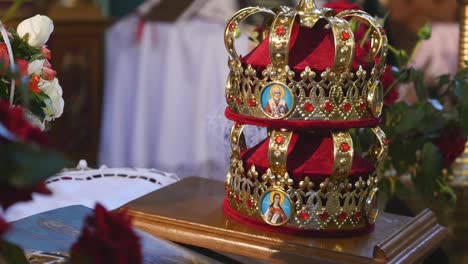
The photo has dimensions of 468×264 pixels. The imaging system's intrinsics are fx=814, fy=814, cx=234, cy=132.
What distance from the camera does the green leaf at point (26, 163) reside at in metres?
0.38

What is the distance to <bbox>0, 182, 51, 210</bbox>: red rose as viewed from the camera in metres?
0.39

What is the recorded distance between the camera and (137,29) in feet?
9.03

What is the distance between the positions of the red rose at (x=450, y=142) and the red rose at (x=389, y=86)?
0.09 m

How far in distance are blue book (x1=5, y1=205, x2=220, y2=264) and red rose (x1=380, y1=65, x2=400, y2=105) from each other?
0.50m

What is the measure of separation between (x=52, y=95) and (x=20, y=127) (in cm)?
43

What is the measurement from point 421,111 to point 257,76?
1.18 ft

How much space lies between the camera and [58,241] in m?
0.68

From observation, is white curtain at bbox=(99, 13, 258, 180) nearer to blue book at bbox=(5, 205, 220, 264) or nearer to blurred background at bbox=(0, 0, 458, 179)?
blurred background at bbox=(0, 0, 458, 179)

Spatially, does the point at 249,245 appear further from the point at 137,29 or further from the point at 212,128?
the point at 137,29

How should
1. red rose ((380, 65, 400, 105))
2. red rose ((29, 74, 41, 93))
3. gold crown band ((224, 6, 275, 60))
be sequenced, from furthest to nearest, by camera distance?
red rose ((380, 65, 400, 105)), gold crown band ((224, 6, 275, 60)), red rose ((29, 74, 41, 93))

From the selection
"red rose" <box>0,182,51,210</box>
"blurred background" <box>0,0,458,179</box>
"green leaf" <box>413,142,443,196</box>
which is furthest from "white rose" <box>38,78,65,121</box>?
"blurred background" <box>0,0,458,179</box>

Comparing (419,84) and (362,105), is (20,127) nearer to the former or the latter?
(362,105)

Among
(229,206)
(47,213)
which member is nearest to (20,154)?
(47,213)

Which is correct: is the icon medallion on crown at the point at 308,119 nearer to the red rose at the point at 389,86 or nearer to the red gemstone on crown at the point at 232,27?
the red gemstone on crown at the point at 232,27
